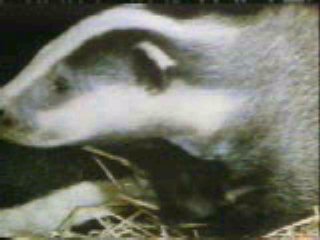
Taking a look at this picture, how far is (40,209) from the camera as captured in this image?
106 inches

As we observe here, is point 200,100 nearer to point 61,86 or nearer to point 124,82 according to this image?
point 124,82

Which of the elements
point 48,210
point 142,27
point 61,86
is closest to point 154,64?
point 142,27

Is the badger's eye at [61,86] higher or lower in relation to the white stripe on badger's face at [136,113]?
higher


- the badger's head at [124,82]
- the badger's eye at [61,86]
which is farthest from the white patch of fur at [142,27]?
the badger's eye at [61,86]

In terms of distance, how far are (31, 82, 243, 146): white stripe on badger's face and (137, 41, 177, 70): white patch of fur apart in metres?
0.08

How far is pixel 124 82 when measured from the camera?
2.63 meters

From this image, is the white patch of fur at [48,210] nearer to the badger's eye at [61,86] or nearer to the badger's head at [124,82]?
the badger's head at [124,82]

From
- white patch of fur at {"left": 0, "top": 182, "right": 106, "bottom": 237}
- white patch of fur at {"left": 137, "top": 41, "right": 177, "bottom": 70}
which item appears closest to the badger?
white patch of fur at {"left": 137, "top": 41, "right": 177, "bottom": 70}

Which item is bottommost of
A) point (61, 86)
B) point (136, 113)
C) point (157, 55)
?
A: point (136, 113)

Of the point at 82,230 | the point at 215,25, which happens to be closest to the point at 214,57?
the point at 215,25

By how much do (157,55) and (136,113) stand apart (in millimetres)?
221

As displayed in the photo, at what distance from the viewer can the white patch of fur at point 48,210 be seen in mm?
2650

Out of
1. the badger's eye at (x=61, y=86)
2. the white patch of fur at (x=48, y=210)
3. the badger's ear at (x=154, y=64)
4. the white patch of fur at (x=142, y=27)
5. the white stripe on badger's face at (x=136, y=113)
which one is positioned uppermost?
the white patch of fur at (x=142, y=27)

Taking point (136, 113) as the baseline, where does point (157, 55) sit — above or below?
above
